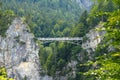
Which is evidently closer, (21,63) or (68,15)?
(21,63)

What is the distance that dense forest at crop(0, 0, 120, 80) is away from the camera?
7527 millimetres

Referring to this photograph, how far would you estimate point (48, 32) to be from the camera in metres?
132

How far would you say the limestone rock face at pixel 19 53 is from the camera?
7881cm

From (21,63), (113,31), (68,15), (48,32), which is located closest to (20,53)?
(21,63)

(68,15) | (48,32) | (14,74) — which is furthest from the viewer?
(68,15)

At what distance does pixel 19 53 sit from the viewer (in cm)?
8125

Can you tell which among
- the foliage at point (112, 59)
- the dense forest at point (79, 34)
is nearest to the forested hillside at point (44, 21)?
the dense forest at point (79, 34)

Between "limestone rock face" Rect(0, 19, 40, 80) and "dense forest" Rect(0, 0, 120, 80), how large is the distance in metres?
1.97

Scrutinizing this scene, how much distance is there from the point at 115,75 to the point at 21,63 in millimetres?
74040

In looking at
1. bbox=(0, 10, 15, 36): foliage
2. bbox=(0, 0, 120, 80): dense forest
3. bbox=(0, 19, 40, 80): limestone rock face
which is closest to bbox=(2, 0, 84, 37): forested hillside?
bbox=(0, 0, 120, 80): dense forest

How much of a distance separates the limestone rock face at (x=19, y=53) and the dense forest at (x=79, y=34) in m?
1.97

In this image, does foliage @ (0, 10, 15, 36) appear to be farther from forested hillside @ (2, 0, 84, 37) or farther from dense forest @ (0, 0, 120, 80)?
forested hillside @ (2, 0, 84, 37)

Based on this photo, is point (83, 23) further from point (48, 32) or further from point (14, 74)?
point (48, 32)

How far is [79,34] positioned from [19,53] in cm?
1449
